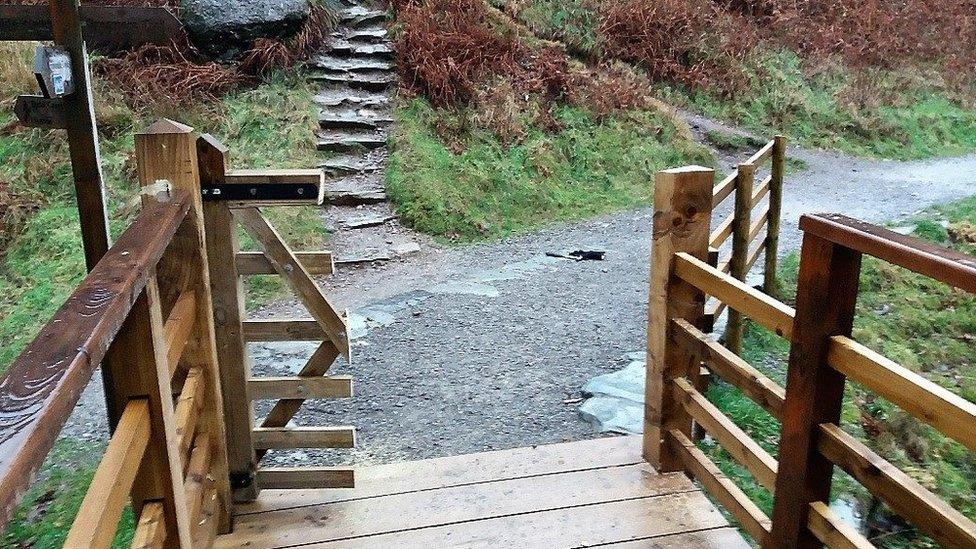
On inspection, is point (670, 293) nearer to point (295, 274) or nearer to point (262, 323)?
point (295, 274)

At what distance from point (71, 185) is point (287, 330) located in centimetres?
635

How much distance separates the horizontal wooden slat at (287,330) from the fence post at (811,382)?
5.98 feet

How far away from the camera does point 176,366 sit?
8.58 ft

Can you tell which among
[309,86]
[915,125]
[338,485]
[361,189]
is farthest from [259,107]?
[915,125]

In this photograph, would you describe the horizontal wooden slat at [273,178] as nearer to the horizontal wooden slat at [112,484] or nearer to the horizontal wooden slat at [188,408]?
the horizontal wooden slat at [188,408]

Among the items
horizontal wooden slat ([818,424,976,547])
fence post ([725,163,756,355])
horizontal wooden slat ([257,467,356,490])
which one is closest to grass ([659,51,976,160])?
fence post ([725,163,756,355])

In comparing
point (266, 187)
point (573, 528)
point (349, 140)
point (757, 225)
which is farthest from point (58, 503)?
point (349, 140)

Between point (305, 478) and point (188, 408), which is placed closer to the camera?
point (188, 408)

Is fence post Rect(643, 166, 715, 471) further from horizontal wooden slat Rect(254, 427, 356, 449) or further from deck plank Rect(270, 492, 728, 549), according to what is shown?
horizontal wooden slat Rect(254, 427, 356, 449)

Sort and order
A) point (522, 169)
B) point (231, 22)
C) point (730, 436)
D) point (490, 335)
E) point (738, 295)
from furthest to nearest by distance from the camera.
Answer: point (231, 22) < point (522, 169) < point (490, 335) < point (730, 436) < point (738, 295)

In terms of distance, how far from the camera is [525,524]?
3041mm

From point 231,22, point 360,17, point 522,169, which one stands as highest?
point 360,17

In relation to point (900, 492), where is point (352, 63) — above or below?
above

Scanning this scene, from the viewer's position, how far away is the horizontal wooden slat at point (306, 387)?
3.15m
